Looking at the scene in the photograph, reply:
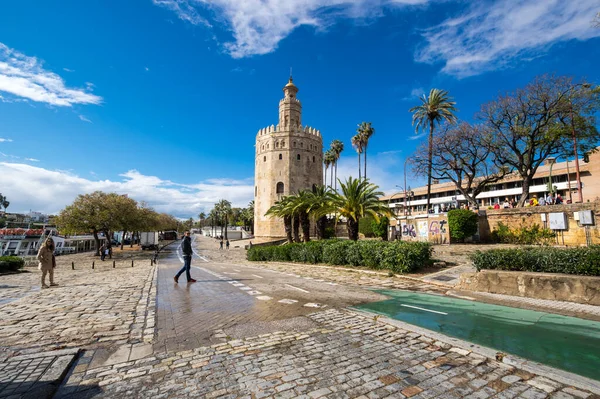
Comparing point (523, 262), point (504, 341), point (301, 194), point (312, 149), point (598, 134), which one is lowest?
point (504, 341)

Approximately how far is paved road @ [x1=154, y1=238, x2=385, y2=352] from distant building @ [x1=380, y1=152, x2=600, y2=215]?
2216 cm

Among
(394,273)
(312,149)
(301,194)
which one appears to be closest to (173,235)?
(312,149)

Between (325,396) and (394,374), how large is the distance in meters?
1.01

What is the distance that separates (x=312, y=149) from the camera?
176 feet

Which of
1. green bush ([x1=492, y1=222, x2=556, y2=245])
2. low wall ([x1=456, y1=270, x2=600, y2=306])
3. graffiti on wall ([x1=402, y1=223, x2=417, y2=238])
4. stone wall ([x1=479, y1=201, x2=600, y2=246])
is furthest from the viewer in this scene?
graffiti on wall ([x1=402, y1=223, x2=417, y2=238])

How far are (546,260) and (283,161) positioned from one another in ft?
146

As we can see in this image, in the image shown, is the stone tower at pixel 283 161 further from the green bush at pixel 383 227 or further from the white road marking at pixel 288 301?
the white road marking at pixel 288 301

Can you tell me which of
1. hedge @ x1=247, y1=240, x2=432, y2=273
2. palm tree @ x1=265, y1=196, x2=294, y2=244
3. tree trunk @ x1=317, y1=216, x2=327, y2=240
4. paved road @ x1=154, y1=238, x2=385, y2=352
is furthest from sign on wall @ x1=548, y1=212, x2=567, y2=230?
palm tree @ x1=265, y1=196, x2=294, y2=244

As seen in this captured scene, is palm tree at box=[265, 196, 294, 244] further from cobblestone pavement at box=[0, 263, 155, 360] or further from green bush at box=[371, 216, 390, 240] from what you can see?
cobblestone pavement at box=[0, 263, 155, 360]

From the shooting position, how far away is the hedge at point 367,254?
12.6 metres

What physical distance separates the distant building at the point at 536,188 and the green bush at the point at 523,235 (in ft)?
20.9

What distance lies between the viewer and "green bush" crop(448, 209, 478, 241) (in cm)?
2217

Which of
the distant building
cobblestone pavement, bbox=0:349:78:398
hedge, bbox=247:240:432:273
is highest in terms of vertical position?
the distant building

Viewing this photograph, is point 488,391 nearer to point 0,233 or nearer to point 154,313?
point 154,313
